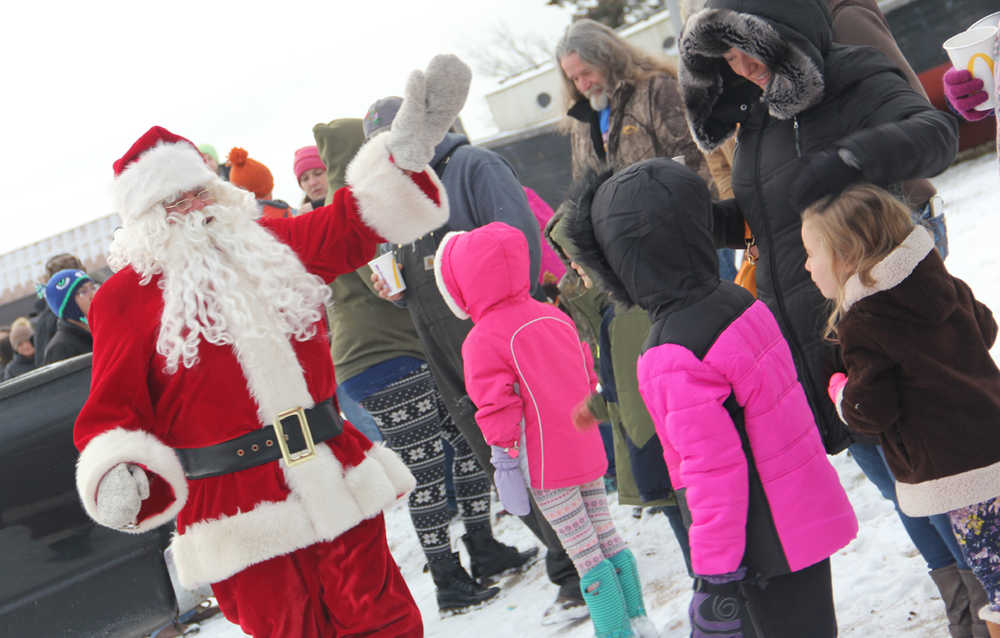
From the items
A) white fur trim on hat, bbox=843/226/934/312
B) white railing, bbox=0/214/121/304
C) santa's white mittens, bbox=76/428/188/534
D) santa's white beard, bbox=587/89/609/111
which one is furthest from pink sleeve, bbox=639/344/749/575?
white railing, bbox=0/214/121/304

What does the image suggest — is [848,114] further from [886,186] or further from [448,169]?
[448,169]

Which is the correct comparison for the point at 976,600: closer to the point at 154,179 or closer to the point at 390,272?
the point at 390,272

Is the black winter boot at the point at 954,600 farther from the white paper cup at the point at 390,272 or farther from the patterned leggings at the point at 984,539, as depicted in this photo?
the white paper cup at the point at 390,272

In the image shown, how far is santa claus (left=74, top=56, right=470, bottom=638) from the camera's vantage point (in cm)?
249

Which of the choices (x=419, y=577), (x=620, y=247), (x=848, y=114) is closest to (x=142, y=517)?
(x=620, y=247)

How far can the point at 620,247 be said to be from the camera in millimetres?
2324

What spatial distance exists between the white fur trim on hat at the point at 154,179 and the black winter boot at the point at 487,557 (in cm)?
242

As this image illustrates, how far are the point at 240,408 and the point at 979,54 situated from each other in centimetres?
231

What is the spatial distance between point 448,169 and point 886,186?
6.54 feet

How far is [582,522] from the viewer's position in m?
3.22

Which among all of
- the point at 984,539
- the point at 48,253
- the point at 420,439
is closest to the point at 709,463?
the point at 984,539

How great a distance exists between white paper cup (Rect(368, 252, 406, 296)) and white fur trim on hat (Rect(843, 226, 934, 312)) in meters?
2.22

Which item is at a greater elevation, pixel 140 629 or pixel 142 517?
pixel 142 517

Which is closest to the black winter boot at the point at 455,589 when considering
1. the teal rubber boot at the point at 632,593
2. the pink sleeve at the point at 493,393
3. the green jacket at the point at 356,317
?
the green jacket at the point at 356,317
